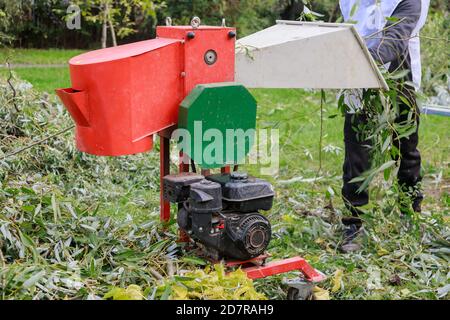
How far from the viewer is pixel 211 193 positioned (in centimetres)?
296

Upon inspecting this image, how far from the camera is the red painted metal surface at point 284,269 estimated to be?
315cm

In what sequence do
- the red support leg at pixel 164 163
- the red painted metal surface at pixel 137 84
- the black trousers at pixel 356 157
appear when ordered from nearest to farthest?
the red painted metal surface at pixel 137 84
the red support leg at pixel 164 163
the black trousers at pixel 356 157

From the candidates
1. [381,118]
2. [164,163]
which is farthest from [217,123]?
[381,118]

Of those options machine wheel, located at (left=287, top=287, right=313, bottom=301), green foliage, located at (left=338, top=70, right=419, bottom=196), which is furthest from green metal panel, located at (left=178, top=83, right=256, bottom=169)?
green foliage, located at (left=338, top=70, right=419, bottom=196)

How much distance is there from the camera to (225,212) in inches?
121

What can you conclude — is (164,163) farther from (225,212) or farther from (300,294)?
(300,294)

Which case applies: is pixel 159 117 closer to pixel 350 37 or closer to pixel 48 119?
pixel 350 37

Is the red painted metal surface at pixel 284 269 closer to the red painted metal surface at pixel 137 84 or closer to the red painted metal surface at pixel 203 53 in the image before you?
the red painted metal surface at pixel 137 84

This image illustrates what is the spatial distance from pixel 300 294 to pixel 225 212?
0.49 meters

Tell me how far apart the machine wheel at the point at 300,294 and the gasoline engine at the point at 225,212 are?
24 cm

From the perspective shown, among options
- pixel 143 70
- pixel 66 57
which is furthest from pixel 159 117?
pixel 66 57

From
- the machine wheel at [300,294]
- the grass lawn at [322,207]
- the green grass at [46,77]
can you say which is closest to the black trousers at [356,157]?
the grass lawn at [322,207]

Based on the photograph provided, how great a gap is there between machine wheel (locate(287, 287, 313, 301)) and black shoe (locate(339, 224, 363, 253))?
3.32ft

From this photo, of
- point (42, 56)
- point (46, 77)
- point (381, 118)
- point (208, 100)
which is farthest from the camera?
point (42, 56)
